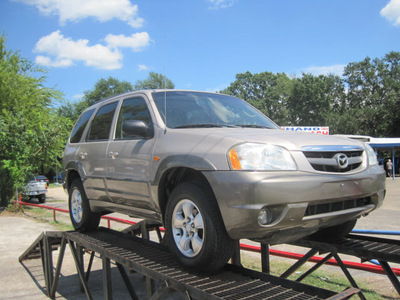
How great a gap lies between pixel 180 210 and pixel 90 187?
195cm

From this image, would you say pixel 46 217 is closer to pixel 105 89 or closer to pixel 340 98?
pixel 105 89

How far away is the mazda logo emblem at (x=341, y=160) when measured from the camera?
289cm

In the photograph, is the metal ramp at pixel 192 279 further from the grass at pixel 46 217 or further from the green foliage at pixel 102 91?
the green foliage at pixel 102 91

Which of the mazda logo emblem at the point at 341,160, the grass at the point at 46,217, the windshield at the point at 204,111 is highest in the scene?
the windshield at the point at 204,111

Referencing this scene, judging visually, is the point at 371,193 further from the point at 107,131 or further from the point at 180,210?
the point at 107,131

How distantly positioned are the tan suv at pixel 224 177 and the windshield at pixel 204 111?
1 centimetres

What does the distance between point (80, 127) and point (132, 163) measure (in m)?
1.98

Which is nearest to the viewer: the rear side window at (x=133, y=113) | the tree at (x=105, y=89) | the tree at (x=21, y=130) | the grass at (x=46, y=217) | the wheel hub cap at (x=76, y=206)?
the rear side window at (x=133, y=113)

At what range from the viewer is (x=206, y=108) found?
3.89 m

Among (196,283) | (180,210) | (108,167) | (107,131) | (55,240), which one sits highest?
(107,131)

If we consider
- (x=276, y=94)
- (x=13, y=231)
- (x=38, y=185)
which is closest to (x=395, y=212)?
(x=13, y=231)

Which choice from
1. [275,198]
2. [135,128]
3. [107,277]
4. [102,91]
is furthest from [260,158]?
[102,91]

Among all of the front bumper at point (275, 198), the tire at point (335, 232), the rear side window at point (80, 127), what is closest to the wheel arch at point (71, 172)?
the rear side window at point (80, 127)

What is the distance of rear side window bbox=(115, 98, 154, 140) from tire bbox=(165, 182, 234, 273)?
0.89 metres
